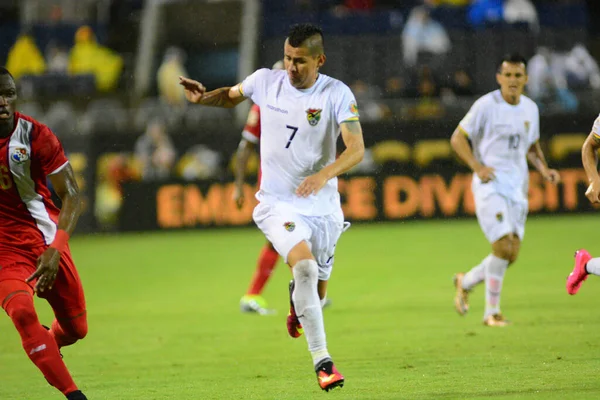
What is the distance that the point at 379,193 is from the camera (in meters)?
21.2

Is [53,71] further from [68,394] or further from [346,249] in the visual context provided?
[68,394]

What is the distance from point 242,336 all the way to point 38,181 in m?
3.84

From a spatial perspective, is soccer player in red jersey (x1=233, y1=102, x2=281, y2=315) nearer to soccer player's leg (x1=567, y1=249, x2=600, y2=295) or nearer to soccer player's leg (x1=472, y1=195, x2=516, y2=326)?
soccer player's leg (x1=472, y1=195, x2=516, y2=326)

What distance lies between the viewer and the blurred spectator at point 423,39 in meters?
22.1

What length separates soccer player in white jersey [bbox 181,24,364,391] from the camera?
7.22 meters

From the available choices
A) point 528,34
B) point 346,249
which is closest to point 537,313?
point 346,249

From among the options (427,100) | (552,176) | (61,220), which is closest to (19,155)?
(61,220)

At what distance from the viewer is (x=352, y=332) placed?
1027 centimetres

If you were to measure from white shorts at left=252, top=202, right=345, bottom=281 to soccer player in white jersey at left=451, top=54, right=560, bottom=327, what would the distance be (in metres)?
2.88

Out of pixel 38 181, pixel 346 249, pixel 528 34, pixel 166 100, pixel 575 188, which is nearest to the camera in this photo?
pixel 38 181

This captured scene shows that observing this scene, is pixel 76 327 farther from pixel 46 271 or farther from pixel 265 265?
pixel 265 265

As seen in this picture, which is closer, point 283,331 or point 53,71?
point 283,331

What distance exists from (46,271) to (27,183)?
2.65 feet

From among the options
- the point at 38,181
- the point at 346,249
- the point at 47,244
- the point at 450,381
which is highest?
the point at 38,181
